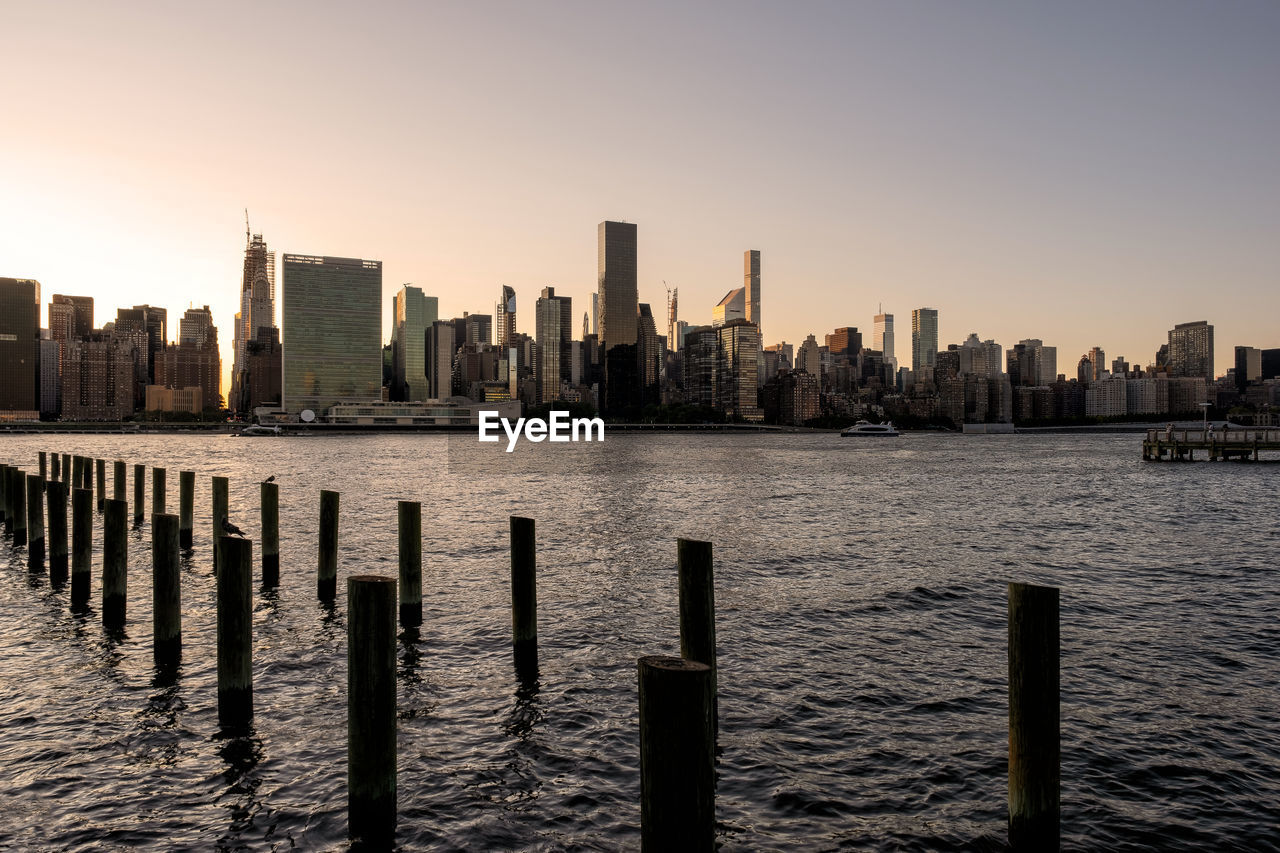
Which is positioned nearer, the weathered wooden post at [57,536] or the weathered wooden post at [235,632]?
the weathered wooden post at [235,632]

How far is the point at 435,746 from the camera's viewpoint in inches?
491

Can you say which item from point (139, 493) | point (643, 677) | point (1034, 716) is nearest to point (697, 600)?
point (1034, 716)

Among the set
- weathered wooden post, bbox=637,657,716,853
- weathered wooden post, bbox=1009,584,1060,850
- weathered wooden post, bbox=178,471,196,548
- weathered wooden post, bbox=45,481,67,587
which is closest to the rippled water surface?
weathered wooden post, bbox=178,471,196,548

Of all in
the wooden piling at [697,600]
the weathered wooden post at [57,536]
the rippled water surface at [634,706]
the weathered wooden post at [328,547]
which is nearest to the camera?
the rippled water surface at [634,706]

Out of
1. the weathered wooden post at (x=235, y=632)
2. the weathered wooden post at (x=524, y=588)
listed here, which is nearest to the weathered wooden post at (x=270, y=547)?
the weathered wooden post at (x=524, y=588)

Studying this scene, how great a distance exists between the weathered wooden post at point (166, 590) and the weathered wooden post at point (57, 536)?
30.6ft

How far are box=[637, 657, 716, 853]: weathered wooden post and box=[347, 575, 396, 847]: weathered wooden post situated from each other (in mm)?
4355

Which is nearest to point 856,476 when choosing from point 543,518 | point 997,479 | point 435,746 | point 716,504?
point 997,479

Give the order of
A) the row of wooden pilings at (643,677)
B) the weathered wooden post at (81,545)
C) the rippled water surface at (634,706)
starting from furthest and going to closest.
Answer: the weathered wooden post at (81,545)
the rippled water surface at (634,706)
the row of wooden pilings at (643,677)

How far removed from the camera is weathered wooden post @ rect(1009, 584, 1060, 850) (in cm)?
818

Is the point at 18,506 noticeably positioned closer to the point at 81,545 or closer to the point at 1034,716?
the point at 81,545

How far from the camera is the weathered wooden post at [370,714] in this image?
9578 millimetres

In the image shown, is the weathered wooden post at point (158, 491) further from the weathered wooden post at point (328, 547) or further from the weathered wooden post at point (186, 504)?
the weathered wooden post at point (328, 547)

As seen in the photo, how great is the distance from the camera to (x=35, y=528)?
1011 inches
